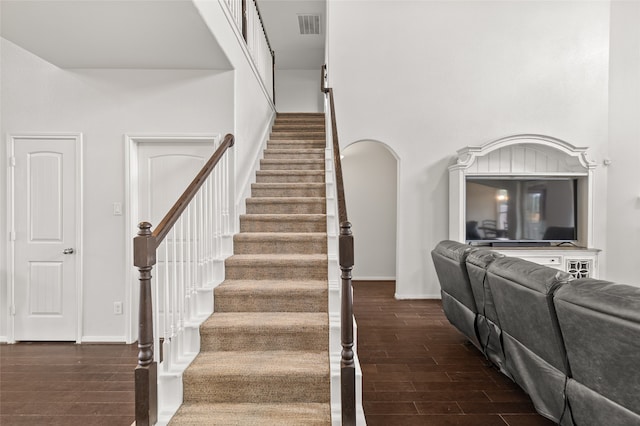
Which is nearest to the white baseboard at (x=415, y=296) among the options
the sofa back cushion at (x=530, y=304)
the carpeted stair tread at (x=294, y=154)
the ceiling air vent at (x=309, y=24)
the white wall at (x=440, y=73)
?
the white wall at (x=440, y=73)

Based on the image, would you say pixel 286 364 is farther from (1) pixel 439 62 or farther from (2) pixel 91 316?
(1) pixel 439 62

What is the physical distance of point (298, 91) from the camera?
8656 millimetres

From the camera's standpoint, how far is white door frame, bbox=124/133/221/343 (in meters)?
3.58

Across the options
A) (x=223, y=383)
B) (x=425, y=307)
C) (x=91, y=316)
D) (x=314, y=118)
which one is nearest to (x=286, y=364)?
(x=223, y=383)

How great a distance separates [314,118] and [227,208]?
3840mm

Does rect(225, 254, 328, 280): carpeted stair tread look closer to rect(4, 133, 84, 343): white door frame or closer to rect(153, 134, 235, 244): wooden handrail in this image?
rect(153, 134, 235, 244): wooden handrail

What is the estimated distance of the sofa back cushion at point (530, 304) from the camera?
1939mm

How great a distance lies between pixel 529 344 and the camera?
223 centimetres

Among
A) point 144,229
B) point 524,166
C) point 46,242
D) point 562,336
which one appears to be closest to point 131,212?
point 46,242

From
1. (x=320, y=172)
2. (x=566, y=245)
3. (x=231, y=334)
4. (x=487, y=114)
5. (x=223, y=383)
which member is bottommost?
(x=223, y=383)

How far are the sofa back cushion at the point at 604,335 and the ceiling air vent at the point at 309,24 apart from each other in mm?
6314

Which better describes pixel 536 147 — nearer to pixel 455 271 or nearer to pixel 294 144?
pixel 455 271

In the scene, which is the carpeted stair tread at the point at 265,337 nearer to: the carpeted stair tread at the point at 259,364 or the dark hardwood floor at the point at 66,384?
the carpeted stair tread at the point at 259,364

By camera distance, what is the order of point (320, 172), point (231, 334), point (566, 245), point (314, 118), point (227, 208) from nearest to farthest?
point (231, 334), point (227, 208), point (320, 172), point (566, 245), point (314, 118)
